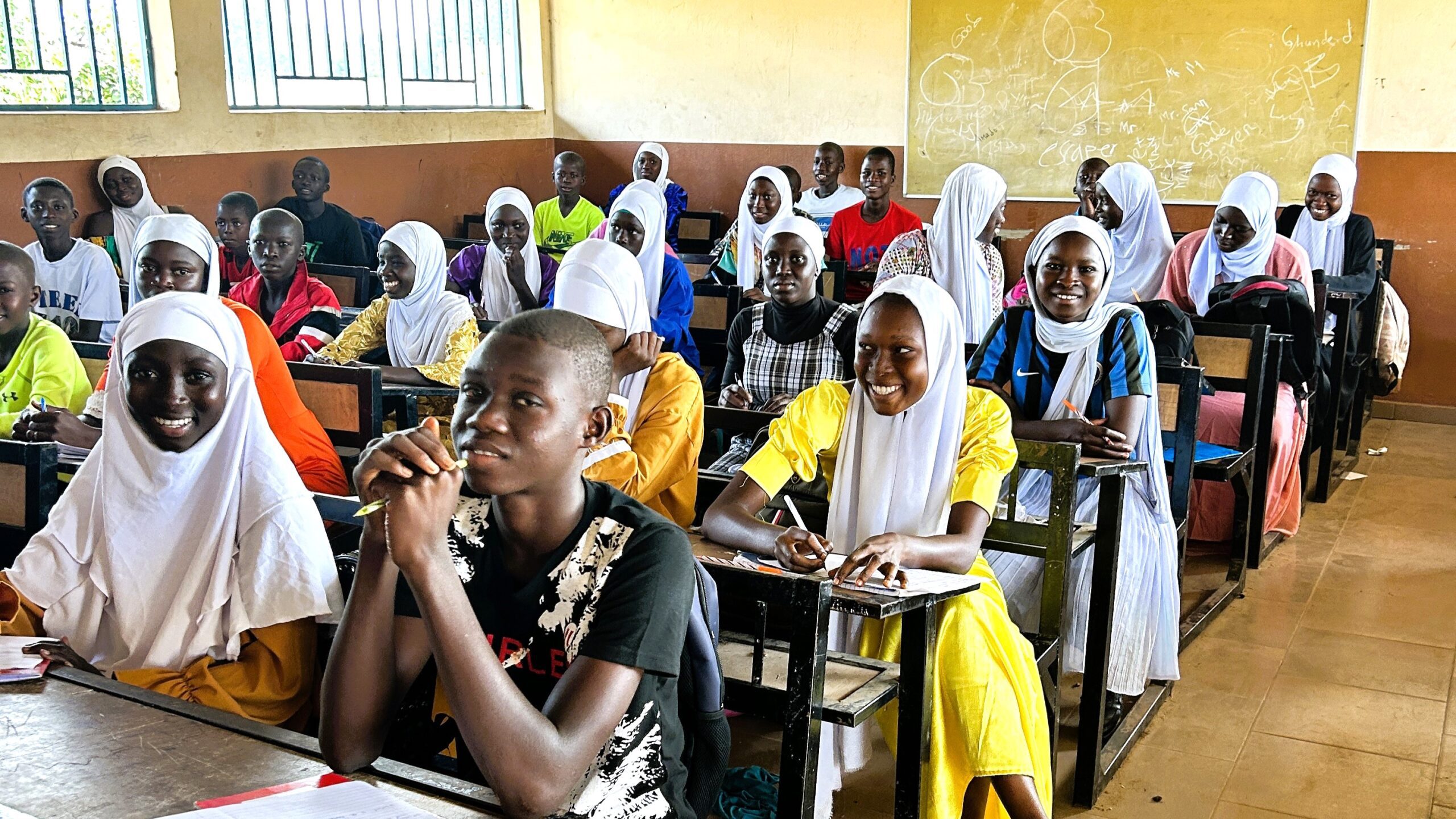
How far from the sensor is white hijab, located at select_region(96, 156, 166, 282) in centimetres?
643

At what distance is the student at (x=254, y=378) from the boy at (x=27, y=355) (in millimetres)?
86

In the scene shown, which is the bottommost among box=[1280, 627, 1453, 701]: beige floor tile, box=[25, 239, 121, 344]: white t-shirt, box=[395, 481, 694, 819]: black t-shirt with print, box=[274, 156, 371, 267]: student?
box=[1280, 627, 1453, 701]: beige floor tile

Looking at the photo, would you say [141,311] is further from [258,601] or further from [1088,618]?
[1088,618]

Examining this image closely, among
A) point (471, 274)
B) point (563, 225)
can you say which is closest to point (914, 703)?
point (471, 274)

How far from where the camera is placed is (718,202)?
9.35 meters

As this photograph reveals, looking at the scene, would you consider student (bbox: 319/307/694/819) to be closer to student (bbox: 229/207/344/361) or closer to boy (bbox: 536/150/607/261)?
student (bbox: 229/207/344/361)

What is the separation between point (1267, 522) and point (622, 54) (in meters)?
6.49

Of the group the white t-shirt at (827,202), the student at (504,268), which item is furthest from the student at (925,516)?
the white t-shirt at (827,202)

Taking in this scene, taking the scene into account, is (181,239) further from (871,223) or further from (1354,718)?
(871,223)

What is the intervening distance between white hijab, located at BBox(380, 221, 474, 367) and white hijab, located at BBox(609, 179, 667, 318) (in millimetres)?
925

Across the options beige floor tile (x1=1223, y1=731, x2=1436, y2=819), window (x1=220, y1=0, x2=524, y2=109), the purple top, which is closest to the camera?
beige floor tile (x1=1223, y1=731, x2=1436, y2=819)

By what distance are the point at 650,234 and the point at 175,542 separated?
3459 mm

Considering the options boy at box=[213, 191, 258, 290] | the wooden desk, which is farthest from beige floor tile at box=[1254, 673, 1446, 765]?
boy at box=[213, 191, 258, 290]

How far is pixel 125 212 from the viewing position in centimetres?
652
